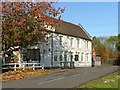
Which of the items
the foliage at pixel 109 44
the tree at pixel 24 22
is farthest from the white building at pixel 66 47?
the foliage at pixel 109 44

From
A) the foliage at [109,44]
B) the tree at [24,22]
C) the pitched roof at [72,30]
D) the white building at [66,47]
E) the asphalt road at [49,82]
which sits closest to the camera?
the asphalt road at [49,82]

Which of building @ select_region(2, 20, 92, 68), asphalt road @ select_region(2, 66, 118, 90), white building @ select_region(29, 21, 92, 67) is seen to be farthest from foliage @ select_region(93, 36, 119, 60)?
asphalt road @ select_region(2, 66, 118, 90)

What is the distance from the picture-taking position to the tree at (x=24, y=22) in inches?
1128

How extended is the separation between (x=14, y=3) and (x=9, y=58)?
54.6 feet

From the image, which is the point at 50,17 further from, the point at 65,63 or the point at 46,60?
the point at 65,63

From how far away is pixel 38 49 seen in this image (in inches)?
1716

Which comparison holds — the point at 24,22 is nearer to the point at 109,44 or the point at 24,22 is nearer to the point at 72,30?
the point at 72,30

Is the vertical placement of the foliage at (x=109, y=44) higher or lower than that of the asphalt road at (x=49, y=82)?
higher

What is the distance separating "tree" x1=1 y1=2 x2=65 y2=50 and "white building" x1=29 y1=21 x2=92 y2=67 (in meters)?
7.33

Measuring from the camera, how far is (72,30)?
2258 inches

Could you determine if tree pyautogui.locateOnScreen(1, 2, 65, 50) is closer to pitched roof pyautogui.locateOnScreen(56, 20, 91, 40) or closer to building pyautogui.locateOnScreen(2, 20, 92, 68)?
building pyautogui.locateOnScreen(2, 20, 92, 68)

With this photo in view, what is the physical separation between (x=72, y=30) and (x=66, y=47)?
21.8ft

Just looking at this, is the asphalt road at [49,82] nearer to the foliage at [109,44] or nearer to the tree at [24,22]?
the tree at [24,22]

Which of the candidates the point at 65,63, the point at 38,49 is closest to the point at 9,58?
the point at 38,49
